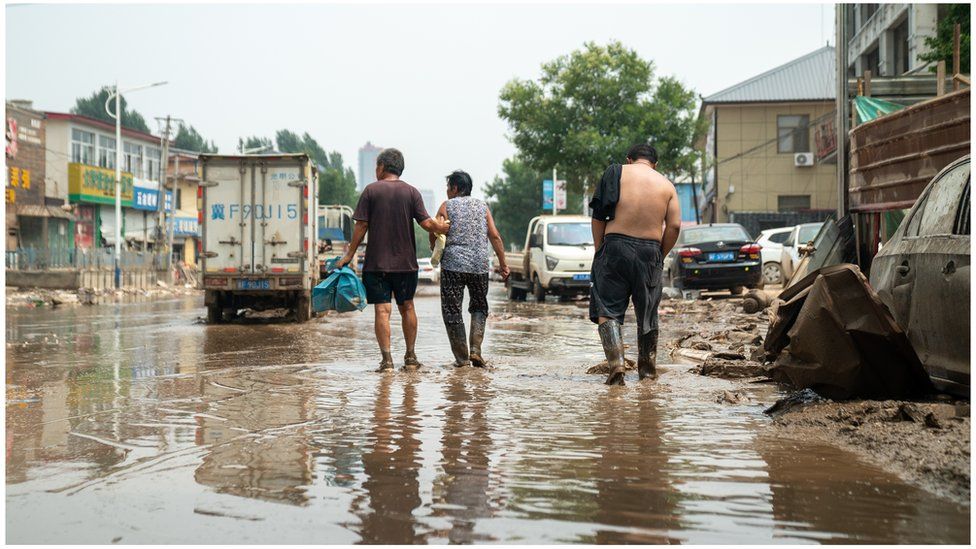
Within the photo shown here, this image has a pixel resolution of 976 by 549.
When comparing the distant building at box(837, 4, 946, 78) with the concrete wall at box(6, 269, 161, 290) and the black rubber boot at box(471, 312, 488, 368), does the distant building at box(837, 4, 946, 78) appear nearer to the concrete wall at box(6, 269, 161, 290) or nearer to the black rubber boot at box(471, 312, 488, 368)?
the black rubber boot at box(471, 312, 488, 368)

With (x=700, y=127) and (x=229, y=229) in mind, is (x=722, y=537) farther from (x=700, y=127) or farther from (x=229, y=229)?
(x=700, y=127)

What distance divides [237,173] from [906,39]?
23.4 meters

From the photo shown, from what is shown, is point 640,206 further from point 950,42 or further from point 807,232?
point 807,232

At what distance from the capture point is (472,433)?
17.5ft

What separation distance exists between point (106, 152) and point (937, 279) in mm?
54028

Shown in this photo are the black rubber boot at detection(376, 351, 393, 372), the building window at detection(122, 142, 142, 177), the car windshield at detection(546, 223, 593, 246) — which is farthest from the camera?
the building window at detection(122, 142, 142, 177)

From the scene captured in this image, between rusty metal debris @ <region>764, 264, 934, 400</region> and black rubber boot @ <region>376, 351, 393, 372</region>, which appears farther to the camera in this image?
black rubber boot @ <region>376, 351, 393, 372</region>

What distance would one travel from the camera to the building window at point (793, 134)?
162ft

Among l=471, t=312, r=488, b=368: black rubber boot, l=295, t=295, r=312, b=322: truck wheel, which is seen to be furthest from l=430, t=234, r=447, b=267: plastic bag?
l=295, t=295, r=312, b=322: truck wheel

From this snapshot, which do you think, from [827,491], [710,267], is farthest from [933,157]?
[710,267]

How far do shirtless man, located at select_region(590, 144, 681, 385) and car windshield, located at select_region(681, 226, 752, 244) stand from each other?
13343 mm

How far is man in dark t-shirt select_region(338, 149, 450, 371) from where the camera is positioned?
8.77 meters

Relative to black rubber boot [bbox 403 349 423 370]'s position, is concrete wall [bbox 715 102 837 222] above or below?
above

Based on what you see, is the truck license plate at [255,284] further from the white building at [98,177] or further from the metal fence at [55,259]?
the white building at [98,177]
